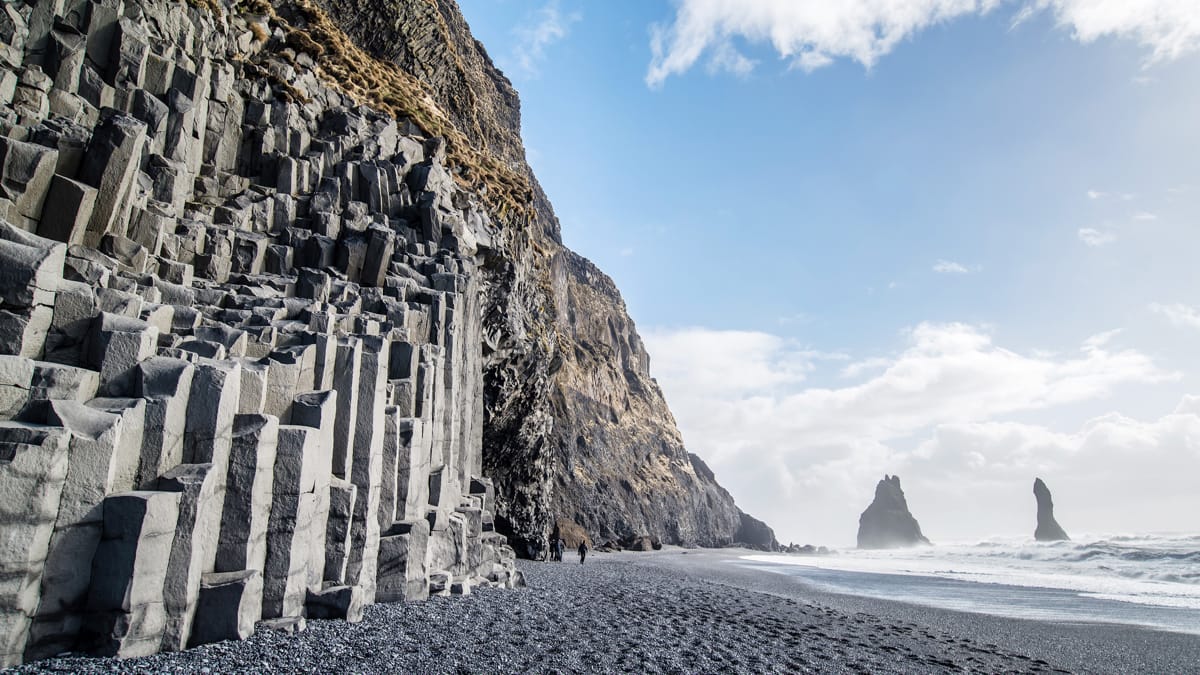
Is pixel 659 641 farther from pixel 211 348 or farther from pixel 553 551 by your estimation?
pixel 553 551

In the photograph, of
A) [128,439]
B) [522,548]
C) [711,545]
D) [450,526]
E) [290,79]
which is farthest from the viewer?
[711,545]

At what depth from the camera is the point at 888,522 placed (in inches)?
6772

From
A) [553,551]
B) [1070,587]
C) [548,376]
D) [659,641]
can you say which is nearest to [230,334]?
[659,641]

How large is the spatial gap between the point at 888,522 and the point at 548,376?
157 m

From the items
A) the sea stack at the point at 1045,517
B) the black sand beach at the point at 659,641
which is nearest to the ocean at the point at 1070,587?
the black sand beach at the point at 659,641

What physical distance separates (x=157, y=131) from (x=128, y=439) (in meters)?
13.9

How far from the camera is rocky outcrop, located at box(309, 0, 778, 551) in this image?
3881 cm

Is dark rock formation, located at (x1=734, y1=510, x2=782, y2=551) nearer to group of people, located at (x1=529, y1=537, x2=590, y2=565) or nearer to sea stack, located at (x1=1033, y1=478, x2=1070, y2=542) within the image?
sea stack, located at (x1=1033, y1=478, x2=1070, y2=542)

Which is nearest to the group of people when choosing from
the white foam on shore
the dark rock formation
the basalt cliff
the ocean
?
the basalt cliff

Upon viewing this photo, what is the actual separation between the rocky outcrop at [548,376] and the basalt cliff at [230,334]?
915 millimetres

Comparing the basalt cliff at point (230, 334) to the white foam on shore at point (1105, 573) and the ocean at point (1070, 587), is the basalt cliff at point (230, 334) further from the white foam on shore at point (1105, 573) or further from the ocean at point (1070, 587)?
the white foam on shore at point (1105, 573)

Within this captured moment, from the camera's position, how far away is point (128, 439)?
905cm

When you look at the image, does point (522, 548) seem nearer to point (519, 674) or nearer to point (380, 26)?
point (519, 674)

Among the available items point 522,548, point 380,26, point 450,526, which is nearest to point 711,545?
point 522,548
